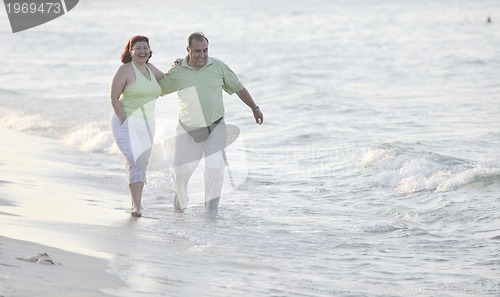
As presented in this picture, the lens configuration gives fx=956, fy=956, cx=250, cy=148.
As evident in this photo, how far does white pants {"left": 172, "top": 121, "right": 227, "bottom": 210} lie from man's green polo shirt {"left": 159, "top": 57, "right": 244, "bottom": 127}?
0.15 metres

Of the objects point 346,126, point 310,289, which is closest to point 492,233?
point 310,289

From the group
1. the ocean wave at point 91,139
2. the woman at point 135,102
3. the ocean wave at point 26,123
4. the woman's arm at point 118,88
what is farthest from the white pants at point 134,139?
the ocean wave at point 26,123

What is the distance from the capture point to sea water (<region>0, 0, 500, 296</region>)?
22.2 feet

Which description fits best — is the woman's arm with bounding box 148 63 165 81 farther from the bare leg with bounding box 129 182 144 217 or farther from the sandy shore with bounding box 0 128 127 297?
the sandy shore with bounding box 0 128 127 297

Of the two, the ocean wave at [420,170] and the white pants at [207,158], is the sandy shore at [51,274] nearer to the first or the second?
the white pants at [207,158]

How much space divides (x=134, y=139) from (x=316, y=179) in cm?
346

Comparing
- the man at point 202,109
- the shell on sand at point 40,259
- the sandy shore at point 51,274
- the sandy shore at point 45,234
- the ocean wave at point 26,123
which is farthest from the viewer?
the ocean wave at point 26,123

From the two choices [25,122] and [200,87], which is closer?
[200,87]

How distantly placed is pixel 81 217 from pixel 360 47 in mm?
25913

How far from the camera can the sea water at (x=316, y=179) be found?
22.2 feet

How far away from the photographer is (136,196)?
8578mm

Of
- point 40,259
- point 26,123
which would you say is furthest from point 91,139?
point 40,259

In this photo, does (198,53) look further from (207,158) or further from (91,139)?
(91,139)

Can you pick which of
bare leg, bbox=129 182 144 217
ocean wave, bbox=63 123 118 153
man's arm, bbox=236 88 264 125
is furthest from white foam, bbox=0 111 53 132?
man's arm, bbox=236 88 264 125
